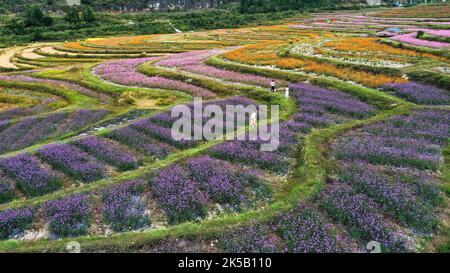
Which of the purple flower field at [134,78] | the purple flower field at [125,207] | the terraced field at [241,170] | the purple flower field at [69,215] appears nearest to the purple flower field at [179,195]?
the terraced field at [241,170]

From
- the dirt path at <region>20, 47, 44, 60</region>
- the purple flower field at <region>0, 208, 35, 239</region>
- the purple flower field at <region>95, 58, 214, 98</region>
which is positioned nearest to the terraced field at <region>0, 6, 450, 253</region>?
the purple flower field at <region>0, 208, 35, 239</region>

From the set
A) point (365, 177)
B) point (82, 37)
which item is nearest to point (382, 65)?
point (365, 177)

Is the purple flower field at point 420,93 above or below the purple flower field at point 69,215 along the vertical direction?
above

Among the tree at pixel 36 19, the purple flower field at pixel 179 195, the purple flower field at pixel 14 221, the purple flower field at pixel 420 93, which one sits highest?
the tree at pixel 36 19

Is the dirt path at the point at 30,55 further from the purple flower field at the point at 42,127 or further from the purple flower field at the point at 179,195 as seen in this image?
the purple flower field at the point at 179,195

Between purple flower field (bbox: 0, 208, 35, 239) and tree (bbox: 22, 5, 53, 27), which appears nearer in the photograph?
purple flower field (bbox: 0, 208, 35, 239)

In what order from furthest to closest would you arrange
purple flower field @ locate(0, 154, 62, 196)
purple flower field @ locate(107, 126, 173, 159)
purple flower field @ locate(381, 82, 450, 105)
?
purple flower field @ locate(381, 82, 450, 105)
purple flower field @ locate(107, 126, 173, 159)
purple flower field @ locate(0, 154, 62, 196)

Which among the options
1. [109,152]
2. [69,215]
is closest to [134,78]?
[109,152]

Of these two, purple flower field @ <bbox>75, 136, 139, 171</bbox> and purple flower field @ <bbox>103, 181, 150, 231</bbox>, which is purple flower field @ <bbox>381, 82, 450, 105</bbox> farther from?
purple flower field @ <bbox>103, 181, 150, 231</bbox>

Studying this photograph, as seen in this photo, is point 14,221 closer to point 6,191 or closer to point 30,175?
point 6,191

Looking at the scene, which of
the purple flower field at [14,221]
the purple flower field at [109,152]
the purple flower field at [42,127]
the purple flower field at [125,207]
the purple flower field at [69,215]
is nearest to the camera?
the purple flower field at [69,215]
